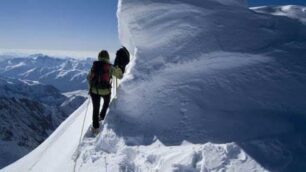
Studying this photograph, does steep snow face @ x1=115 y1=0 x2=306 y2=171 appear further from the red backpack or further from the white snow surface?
the red backpack

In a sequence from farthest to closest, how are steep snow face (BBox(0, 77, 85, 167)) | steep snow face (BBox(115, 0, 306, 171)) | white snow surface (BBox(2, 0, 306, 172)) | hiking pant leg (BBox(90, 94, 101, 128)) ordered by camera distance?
steep snow face (BBox(0, 77, 85, 167)) → hiking pant leg (BBox(90, 94, 101, 128)) → steep snow face (BBox(115, 0, 306, 171)) → white snow surface (BBox(2, 0, 306, 172))

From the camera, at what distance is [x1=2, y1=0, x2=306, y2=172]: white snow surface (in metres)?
8.16

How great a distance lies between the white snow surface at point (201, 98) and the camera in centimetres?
816

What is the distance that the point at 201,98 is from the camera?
10.3 m

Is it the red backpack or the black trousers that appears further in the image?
the red backpack

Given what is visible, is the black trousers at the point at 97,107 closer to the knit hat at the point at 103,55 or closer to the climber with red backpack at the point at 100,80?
the climber with red backpack at the point at 100,80

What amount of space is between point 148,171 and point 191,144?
4.44ft

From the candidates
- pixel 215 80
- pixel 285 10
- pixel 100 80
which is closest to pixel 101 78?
pixel 100 80


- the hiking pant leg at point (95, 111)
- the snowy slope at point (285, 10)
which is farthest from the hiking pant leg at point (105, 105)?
the snowy slope at point (285, 10)

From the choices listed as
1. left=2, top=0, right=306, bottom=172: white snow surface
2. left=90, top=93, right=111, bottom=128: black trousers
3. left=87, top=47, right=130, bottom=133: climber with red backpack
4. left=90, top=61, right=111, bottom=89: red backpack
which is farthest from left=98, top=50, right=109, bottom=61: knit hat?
left=90, top=93, right=111, bottom=128: black trousers

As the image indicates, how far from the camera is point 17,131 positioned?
424ft

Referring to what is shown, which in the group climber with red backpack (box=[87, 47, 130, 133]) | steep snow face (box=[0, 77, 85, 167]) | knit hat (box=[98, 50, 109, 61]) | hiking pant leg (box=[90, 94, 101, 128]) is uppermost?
knit hat (box=[98, 50, 109, 61])

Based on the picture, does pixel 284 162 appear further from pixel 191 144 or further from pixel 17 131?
pixel 17 131

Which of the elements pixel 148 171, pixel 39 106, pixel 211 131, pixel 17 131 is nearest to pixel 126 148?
pixel 148 171
